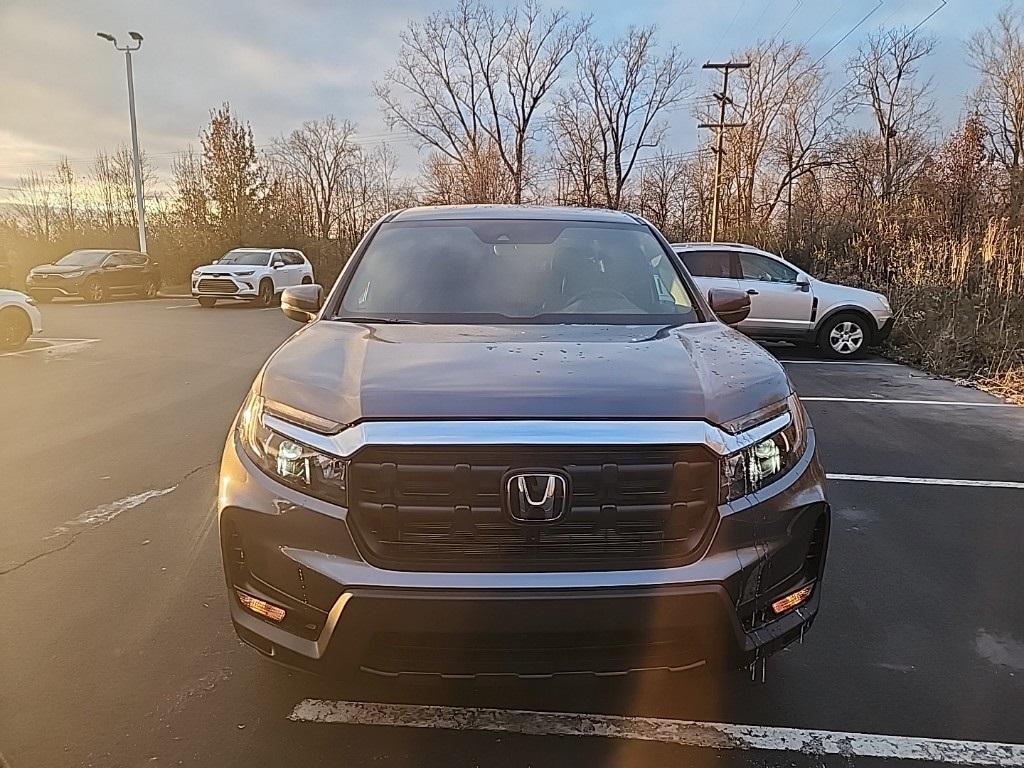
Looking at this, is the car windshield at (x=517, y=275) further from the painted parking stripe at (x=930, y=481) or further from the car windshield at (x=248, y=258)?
the car windshield at (x=248, y=258)

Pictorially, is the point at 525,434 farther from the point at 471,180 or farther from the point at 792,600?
the point at 471,180

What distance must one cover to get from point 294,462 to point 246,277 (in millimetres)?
19954

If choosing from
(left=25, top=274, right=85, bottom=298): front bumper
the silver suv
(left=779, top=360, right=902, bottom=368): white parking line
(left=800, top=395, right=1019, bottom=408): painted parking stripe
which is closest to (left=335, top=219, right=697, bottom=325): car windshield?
(left=800, top=395, right=1019, bottom=408): painted parking stripe

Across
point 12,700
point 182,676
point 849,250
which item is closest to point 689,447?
point 182,676

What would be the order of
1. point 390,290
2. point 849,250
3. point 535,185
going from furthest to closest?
point 535,185, point 849,250, point 390,290

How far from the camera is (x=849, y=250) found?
60.6 feet

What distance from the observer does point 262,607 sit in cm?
222

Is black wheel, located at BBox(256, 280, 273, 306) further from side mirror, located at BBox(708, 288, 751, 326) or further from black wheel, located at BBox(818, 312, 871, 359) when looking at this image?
side mirror, located at BBox(708, 288, 751, 326)

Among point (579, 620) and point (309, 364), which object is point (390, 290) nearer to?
point (309, 364)

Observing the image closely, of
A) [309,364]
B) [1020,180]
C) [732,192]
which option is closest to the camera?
[309,364]

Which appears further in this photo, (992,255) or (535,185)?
(535,185)

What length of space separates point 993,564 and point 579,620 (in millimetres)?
2960

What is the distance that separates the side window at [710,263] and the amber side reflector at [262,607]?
10.2 meters

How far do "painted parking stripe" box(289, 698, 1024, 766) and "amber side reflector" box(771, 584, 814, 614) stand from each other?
51 cm
